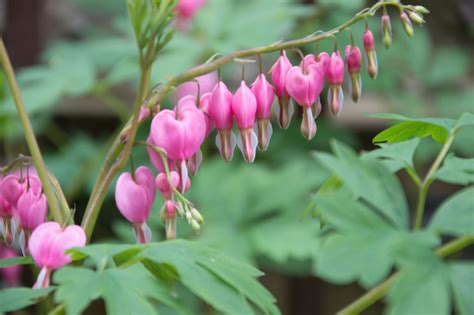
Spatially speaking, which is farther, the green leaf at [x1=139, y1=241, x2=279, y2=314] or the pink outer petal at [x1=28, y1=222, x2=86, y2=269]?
the pink outer petal at [x1=28, y1=222, x2=86, y2=269]

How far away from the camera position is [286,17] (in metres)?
2.67

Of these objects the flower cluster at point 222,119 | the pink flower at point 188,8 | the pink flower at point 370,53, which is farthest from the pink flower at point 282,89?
the pink flower at point 188,8

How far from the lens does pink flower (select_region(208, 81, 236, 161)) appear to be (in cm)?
108

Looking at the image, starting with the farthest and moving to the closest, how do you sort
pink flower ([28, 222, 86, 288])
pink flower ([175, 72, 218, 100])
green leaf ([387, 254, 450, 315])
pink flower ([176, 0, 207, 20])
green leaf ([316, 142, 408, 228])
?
pink flower ([176, 0, 207, 20]), pink flower ([175, 72, 218, 100]), pink flower ([28, 222, 86, 288]), green leaf ([316, 142, 408, 228]), green leaf ([387, 254, 450, 315])

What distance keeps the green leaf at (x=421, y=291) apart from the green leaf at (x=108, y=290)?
0.26 meters

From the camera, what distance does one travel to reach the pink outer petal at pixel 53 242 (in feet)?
3.19

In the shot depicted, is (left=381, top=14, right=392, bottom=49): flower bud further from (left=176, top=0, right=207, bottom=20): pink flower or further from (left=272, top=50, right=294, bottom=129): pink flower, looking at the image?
(left=176, top=0, right=207, bottom=20): pink flower

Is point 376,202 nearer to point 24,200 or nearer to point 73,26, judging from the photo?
point 24,200

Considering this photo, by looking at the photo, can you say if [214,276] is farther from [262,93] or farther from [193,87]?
[193,87]

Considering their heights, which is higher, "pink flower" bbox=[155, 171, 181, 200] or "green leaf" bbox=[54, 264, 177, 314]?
"pink flower" bbox=[155, 171, 181, 200]

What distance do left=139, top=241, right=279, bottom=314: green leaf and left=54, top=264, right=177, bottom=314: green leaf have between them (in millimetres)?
33

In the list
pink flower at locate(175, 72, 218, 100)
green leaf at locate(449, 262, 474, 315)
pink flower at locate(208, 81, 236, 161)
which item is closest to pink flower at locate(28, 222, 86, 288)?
pink flower at locate(208, 81, 236, 161)

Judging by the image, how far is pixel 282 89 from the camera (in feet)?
3.62

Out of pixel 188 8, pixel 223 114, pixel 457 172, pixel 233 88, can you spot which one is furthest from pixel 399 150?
pixel 233 88
